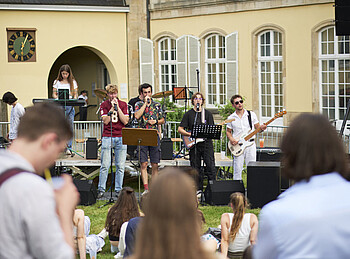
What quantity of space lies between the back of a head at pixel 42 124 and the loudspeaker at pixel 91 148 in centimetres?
888

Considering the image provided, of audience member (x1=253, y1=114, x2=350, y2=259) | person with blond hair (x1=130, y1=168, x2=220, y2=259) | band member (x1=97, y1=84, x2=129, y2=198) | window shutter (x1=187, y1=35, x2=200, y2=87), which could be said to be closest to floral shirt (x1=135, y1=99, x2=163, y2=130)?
band member (x1=97, y1=84, x2=129, y2=198)

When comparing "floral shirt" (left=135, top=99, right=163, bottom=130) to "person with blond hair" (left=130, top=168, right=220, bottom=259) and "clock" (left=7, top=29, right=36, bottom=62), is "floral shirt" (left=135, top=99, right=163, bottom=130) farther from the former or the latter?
"clock" (left=7, top=29, right=36, bottom=62)

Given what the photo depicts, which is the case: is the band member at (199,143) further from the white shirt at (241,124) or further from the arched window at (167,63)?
the arched window at (167,63)

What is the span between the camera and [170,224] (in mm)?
2031

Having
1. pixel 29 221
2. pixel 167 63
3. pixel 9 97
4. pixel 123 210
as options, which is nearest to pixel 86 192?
pixel 9 97

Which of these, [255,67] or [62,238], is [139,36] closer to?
[255,67]

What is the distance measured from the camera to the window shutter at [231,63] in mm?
17625

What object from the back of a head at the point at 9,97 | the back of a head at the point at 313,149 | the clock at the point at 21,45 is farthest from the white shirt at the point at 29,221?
the clock at the point at 21,45

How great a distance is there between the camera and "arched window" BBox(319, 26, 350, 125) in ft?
51.5

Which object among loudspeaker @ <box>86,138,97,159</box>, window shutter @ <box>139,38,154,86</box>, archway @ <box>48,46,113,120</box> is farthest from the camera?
archway @ <box>48,46,113,120</box>

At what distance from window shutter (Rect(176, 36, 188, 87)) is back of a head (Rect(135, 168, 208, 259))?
1693 centimetres

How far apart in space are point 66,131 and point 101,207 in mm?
7436

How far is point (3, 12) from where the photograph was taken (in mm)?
18031

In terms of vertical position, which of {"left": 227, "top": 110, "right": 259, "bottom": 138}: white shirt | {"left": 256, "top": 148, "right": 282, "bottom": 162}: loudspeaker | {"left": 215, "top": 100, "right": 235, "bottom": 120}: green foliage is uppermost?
{"left": 215, "top": 100, "right": 235, "bottom": 120}: green foliage
